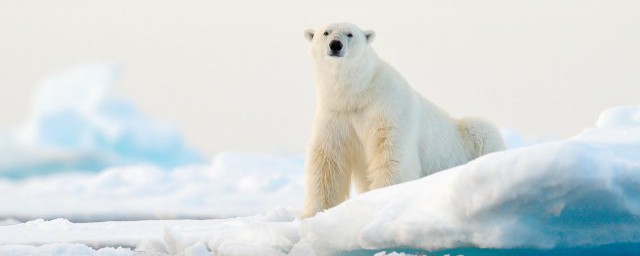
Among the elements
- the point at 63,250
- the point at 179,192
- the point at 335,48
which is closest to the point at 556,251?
the point at 335,48

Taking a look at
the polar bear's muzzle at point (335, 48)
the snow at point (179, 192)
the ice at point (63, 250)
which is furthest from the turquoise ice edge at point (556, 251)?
the snow at point (179, 192)

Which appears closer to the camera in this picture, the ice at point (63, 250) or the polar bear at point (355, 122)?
the ice at point (63, 250)

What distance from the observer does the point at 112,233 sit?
778 centimetres

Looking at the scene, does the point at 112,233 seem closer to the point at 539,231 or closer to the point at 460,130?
the point at 460,130

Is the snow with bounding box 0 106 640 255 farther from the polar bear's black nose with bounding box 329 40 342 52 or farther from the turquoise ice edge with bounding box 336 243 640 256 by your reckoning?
the polar bear's black nose with bounding box 329 40 342 52

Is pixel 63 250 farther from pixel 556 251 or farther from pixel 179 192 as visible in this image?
pixel 179 192

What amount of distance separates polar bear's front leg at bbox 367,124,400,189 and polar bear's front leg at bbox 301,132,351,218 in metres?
0.29

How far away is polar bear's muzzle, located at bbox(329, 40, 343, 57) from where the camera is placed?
6.58 m

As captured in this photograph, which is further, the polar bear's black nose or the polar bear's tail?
the polar bear's tail

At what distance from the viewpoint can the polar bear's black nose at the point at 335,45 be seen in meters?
6.57

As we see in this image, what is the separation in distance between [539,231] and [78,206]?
56.0 ft

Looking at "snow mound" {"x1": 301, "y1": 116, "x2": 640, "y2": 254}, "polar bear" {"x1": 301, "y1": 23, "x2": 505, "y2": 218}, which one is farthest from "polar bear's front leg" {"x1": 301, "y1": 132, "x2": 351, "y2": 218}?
"snow mound" {"x1": 301, "y1": 116, "x2": 640, "y2": 254}

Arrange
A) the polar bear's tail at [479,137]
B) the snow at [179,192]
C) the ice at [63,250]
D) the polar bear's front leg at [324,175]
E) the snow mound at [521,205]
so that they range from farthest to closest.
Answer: the snow at [179,192], the polar bear's tail at [479,137], the polar bear's front leg at [324,175], the ice at [63,250], the snow mound at [521,205]

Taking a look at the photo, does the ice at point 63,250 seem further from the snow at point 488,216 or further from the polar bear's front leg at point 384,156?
the polar bear's front leg at point 384,156
